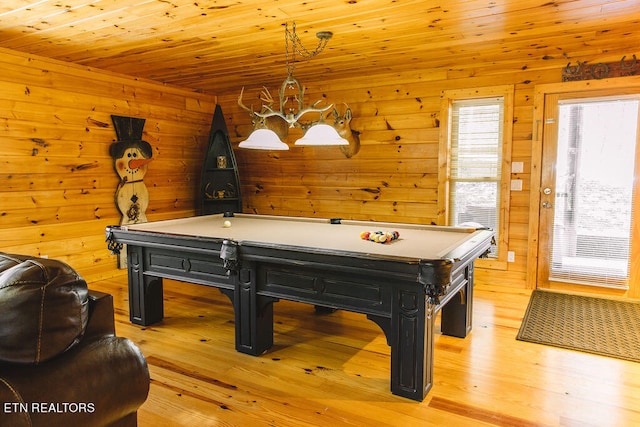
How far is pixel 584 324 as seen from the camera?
3.49 metres

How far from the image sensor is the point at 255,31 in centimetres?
353

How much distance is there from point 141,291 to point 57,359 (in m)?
2.25

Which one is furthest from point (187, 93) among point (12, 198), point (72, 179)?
point (12, 198)

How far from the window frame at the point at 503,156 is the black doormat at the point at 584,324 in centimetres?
63

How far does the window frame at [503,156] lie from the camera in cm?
452

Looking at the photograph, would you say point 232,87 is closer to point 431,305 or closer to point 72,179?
point 72,179

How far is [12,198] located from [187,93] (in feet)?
8.20

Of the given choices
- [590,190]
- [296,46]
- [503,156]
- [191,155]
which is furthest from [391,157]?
[191,155]

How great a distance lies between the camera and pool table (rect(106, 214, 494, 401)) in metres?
2.36

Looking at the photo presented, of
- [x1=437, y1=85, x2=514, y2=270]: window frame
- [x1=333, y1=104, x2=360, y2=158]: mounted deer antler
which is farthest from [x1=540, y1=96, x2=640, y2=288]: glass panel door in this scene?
[x1=333, y1=104, x2=360, y2=158]: mounted deer antler

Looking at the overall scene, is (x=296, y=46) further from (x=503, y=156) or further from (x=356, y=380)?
(x=356, y=380)

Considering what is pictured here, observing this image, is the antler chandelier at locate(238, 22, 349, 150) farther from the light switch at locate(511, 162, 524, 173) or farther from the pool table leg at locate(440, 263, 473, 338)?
the light switch at locate(511, 162, 524, 173)

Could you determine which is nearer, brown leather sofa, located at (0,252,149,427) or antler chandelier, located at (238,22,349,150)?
brown leather sofa, located at (0,252,149,427)

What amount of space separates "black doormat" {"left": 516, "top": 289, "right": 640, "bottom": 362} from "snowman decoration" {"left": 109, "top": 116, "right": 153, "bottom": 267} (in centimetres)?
412
